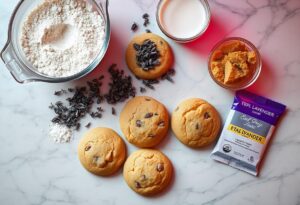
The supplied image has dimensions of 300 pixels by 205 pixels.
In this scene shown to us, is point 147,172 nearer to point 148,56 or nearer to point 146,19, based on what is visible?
point 148,56

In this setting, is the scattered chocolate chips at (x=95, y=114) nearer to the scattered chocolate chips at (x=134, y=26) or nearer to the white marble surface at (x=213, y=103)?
the white marble surface at (x=213, y=103)

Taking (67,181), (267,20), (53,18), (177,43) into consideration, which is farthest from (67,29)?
(267,20)

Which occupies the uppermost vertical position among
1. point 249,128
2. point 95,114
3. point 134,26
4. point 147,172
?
point 134,26

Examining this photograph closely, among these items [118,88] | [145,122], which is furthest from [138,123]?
[118,88]

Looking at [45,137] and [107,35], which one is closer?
[107,35]

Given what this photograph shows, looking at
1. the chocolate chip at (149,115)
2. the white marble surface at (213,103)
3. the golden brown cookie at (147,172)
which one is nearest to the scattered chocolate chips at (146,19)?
the white marble surface at (213,103)

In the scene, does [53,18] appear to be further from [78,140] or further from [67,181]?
[67,181]

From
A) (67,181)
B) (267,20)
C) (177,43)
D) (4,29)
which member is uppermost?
(267,20)
